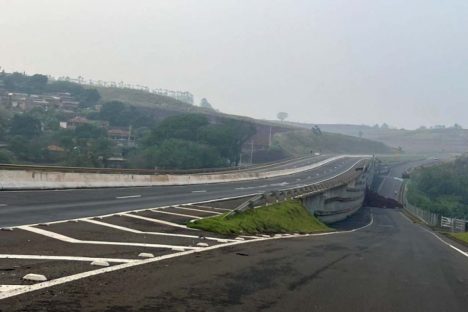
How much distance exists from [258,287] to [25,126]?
259ft

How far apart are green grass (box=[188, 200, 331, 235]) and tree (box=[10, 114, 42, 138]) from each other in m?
53.9

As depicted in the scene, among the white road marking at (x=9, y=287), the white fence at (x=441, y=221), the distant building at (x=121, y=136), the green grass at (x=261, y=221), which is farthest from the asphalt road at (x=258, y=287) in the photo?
the distant building at (x=121, y=136)

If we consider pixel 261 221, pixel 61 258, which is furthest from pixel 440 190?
pixel 61 258

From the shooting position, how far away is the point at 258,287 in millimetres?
9594

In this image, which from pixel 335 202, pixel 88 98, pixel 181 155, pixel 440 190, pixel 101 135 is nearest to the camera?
pixel 335 202

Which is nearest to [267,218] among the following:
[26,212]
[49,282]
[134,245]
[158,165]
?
[26,212]

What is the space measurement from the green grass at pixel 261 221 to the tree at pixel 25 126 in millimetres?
53939

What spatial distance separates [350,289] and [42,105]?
5059 inches

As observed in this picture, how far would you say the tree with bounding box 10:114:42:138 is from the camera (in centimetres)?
8175

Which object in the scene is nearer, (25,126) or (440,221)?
(440,221)

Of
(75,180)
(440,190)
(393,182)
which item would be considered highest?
(75,180)

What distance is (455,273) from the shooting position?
14.7 metres

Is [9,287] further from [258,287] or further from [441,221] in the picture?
[441,221]

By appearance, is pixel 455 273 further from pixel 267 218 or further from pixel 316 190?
pixel 316 190
